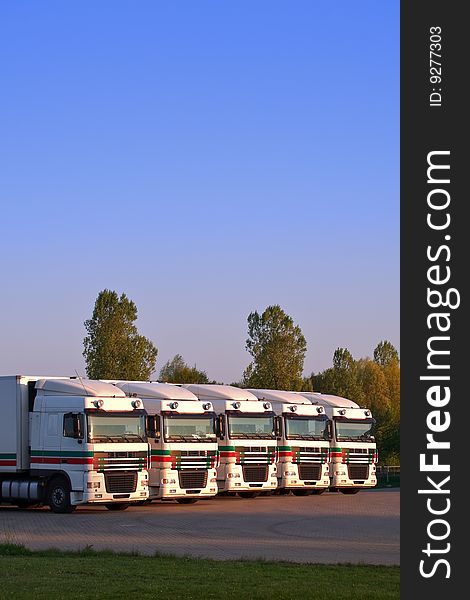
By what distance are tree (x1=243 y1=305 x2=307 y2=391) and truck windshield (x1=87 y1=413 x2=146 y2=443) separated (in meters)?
39.1

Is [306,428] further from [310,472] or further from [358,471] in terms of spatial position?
[358,471]

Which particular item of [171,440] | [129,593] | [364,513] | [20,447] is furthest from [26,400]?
[129,593]

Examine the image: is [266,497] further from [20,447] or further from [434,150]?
[434,150]

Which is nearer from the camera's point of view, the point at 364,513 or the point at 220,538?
the point at 220,538

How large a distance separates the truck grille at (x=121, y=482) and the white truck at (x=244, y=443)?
4843 mm

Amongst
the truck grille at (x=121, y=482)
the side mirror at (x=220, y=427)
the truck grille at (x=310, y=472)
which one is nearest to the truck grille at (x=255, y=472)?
the side mirror at (x=220, y=427)

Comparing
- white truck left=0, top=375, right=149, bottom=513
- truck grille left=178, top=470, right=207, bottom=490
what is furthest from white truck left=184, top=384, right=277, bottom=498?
white truck left=0, top=375, right=149, bottom=513

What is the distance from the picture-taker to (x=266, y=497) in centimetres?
3962

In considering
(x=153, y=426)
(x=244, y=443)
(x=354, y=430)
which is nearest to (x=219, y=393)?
(x=244, y=443)

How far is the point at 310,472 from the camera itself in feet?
126

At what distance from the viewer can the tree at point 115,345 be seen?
2549 inches

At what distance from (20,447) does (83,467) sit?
2.36 m

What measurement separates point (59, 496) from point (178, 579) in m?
16.2

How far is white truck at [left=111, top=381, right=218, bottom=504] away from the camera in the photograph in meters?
32.7
